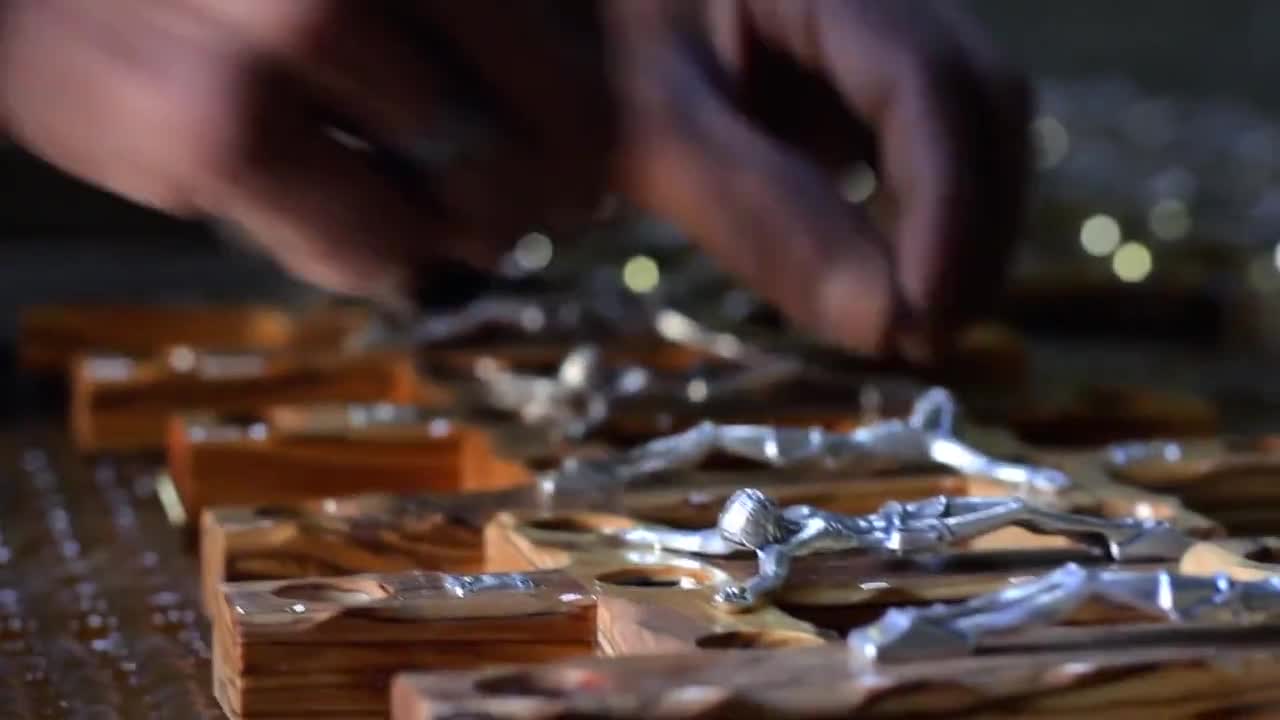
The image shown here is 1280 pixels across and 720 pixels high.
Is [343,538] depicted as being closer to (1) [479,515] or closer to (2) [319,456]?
(1) [479,515]

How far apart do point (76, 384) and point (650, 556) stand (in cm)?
55

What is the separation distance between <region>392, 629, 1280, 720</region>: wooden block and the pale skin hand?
28 centimetres

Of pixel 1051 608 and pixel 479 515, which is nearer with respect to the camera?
pixel 1051 608

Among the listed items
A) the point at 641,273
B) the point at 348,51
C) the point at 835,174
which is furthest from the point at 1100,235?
the point at 348,51

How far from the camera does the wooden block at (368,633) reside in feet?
1.67

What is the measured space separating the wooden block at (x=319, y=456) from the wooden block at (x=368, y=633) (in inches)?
10.3

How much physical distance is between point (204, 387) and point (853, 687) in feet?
2.03

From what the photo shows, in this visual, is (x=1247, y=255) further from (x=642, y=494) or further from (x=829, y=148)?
(x=642, y=494)

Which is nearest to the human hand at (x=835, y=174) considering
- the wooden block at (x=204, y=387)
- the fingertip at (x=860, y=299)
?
the fingertip at (x=860, y=299)

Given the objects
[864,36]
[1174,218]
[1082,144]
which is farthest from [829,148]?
[1082,144]

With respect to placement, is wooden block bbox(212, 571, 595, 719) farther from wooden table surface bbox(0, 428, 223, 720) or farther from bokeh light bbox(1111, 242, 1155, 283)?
bokeh light bbox(1111, 242, 1155, 283)

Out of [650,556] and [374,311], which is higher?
[374,311]

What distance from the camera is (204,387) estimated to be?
995mm

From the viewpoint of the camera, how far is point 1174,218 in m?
1.56
